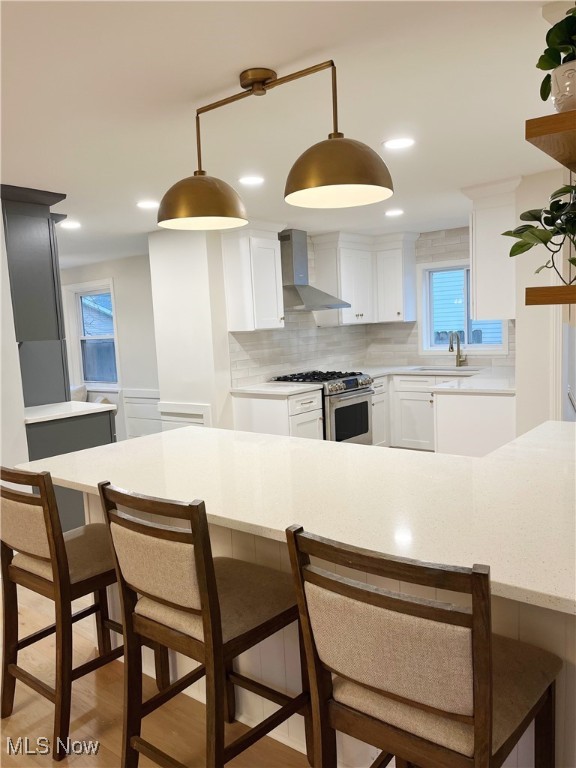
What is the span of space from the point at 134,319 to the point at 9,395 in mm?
3460

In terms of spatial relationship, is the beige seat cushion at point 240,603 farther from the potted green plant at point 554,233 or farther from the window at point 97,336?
the window at point 97,336

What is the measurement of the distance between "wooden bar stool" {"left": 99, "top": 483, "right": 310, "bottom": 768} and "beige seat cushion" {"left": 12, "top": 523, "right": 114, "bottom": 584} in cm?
35

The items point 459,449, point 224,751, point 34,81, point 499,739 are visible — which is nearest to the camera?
point 499,739

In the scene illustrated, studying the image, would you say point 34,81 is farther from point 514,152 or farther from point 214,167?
point 514,152

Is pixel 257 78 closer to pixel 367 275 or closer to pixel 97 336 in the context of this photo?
pixel 367 275

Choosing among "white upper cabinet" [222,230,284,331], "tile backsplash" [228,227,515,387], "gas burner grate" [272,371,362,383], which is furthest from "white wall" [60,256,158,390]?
"white upper cabinet" [222,230,284,331]

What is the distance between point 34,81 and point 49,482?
1.41m

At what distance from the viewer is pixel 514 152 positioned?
3209 millimetres

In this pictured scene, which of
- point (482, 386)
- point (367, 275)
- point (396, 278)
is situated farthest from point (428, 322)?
point (482, 386)

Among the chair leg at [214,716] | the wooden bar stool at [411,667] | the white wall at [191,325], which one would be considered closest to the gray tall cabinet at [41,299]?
the white wall at [191,325]

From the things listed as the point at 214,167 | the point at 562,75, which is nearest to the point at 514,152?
the point at 214,167

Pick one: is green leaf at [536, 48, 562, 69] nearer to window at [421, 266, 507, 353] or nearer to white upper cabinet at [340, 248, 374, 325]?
white upper cabinet at [340, 248, 374, 325]

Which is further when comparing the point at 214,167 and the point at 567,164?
the point at 214,167

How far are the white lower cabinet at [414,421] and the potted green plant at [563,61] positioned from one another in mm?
4596
